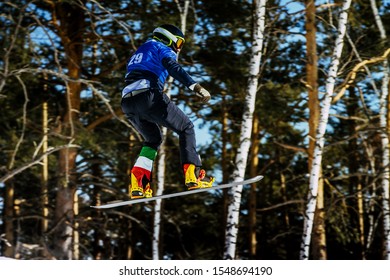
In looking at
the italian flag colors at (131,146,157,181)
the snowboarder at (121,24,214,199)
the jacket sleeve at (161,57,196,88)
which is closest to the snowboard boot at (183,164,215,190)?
the snowboarder at (121,24,214,199)

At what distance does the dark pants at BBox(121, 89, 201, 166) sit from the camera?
6.59 meters

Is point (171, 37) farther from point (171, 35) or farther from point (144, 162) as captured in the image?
point (144, 162)

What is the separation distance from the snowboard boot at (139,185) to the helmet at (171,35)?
1.44m

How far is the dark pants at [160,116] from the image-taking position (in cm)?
659

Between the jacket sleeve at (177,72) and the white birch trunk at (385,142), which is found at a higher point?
the white birch trunk at (385,142)

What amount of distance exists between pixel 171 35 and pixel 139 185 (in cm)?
166

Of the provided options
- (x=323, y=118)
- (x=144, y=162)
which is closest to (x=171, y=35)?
(x=144, y=162)

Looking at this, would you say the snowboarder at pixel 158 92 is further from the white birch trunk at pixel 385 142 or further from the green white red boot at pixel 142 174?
the white birch trunk at pixel 385 142

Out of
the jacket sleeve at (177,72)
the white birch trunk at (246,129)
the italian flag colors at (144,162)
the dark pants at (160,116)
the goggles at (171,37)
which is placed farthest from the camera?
the white birch trunk at (246,129)

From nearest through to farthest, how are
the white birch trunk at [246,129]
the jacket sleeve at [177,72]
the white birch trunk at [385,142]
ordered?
the jacket sleeve at [177,72], the white birch trunk at [246,129], the white birch trunk at [385,142]

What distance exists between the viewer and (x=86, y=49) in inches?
723

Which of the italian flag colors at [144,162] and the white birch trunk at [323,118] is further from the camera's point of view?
Result: the white birch trunk at [323,118]

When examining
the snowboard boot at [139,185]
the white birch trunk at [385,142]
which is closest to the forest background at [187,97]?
the white birch trunk at [385,142]

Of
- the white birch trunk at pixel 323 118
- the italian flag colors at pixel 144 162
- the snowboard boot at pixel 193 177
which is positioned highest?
the white birch trunk at pixel 323 118
